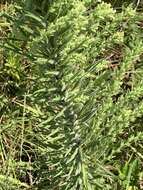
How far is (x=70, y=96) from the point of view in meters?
1.83

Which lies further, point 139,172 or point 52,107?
point 139,172

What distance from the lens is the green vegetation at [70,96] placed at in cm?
158

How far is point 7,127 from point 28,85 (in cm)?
34

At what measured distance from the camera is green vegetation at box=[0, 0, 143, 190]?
1.58 metres

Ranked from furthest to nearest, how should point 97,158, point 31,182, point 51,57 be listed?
1. point 31,182
2. point 97,158
3. point 51,57

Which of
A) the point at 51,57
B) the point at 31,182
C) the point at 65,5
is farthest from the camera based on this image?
the point at 31,182

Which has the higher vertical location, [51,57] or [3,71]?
[51,57]

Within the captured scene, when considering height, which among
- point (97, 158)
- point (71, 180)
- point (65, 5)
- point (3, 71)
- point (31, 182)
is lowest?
point (31, 182)

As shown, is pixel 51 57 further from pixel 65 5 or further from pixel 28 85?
pixel 28 85


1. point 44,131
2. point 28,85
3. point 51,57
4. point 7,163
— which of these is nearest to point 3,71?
point 28,85

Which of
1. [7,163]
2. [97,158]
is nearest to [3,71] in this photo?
[7,163]

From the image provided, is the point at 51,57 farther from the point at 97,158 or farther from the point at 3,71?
the point at 3,71

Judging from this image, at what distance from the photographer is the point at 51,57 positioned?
1667 millimetres

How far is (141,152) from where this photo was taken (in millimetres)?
3084
